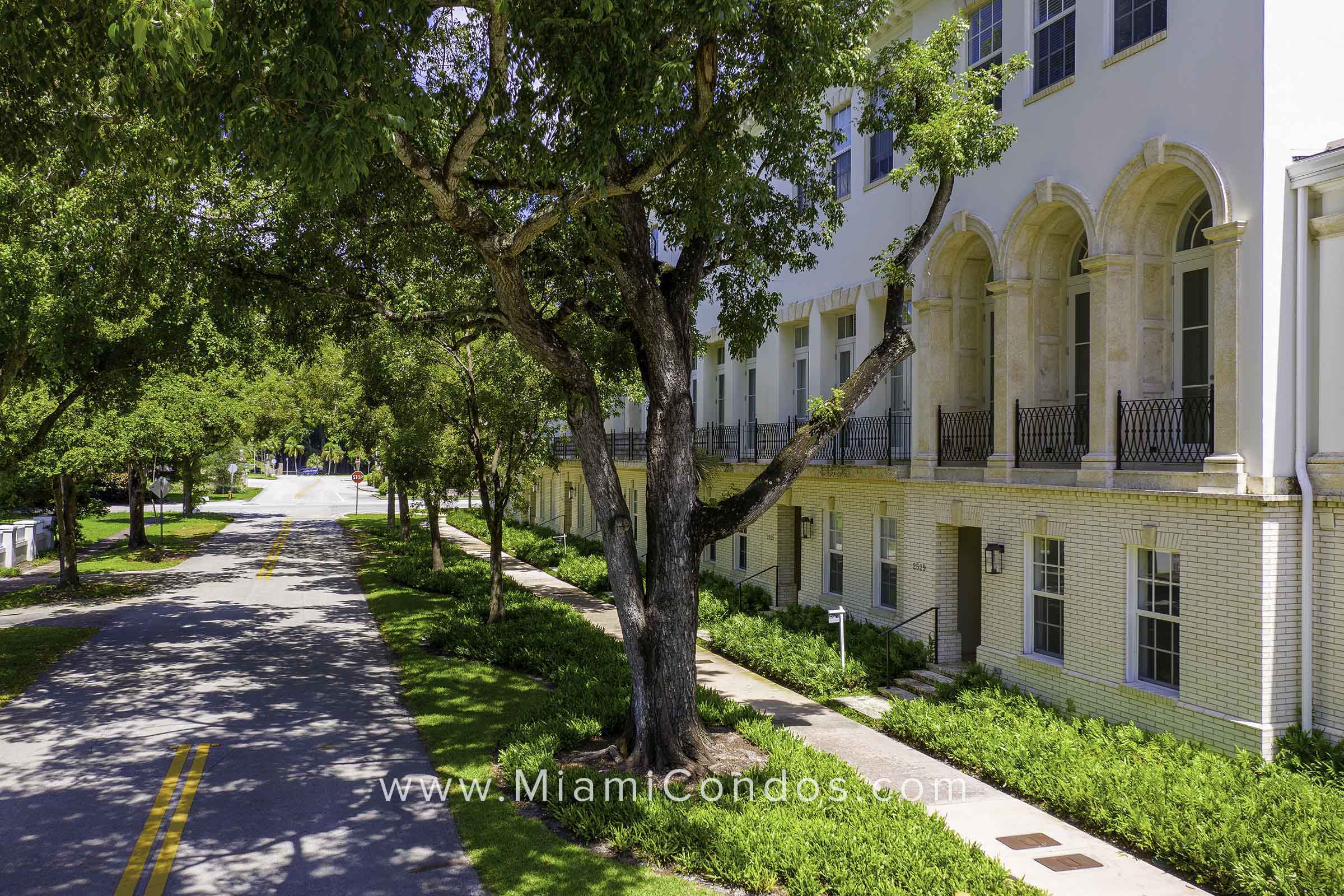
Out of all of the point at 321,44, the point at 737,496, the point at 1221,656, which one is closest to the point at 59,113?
the point at 321,44

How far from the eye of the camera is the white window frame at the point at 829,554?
59.4ft

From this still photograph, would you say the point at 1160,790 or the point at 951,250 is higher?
the point at 951,250

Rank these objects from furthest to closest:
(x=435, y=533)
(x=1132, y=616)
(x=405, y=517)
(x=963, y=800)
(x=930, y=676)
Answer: (x=405, y=517)
(x=435, y=533)
(x=930, y=676)
(x=1132, y=616)
(x=963, y=800)

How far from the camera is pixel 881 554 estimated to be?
1677cm

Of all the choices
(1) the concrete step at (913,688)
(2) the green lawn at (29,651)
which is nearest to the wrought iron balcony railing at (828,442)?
(1) the concrete step at (913,688)

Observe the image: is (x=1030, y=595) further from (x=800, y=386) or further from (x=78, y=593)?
(x=78, y=593)

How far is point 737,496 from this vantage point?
34.2ft

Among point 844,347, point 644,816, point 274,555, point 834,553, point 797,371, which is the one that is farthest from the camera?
point 274,555

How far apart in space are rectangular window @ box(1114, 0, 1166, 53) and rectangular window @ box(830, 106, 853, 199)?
21.7 ft

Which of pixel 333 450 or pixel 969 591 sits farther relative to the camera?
pixel 333 450

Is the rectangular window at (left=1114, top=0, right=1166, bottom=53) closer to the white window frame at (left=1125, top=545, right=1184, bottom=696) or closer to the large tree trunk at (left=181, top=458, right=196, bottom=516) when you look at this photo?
the white window frame at (left=1125, top=545, right=1184, bottom=696)

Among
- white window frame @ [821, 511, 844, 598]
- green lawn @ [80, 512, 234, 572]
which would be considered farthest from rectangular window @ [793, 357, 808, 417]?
green lawn @ [80, 512, 234, 572]

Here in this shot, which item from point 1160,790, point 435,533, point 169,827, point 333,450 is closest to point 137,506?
point 333,450

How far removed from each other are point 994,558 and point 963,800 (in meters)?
4.74
